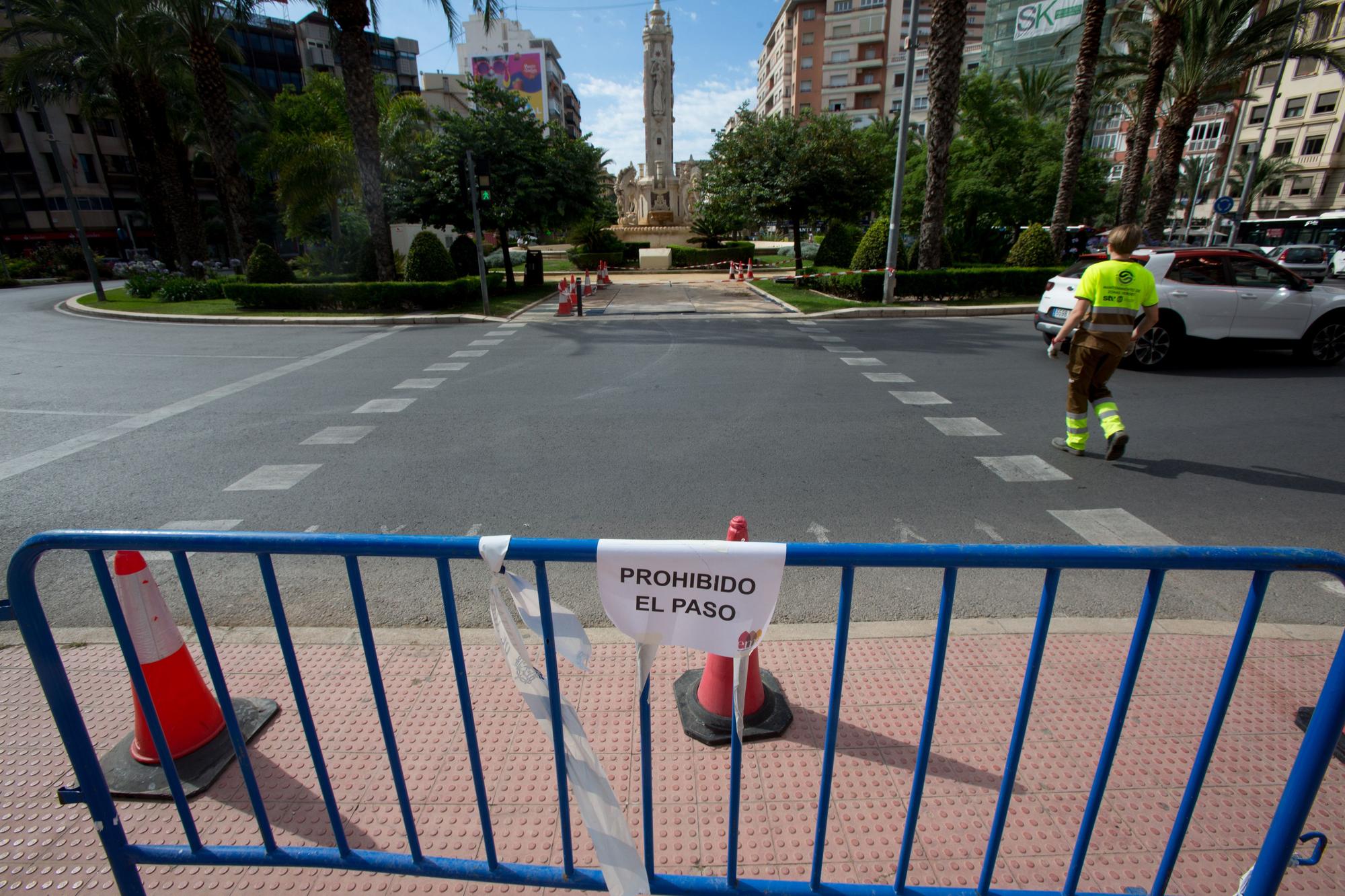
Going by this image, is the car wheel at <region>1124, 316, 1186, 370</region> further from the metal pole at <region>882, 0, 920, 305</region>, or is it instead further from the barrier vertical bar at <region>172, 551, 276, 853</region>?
the barrier vertical bar at <region>172, 551, 276, 853</region>

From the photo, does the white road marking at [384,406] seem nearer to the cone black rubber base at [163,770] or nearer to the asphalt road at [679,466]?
the asphalt road at [679,466]

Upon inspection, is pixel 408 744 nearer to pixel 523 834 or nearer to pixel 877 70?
pixel 523 834

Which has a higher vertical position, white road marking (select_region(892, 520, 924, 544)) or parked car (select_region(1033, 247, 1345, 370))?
parked car (select_region(1033, 247, 1345, 370))

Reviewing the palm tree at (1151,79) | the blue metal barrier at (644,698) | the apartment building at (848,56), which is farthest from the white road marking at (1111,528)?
the apartment building at (848,56)

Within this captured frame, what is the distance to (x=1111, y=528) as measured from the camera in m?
4.58

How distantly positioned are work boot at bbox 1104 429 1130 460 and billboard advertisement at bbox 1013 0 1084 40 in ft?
203

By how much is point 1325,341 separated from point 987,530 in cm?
880

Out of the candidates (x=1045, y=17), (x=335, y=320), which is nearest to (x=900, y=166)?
(x=335, y=320)

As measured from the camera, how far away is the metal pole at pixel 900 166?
14.4m

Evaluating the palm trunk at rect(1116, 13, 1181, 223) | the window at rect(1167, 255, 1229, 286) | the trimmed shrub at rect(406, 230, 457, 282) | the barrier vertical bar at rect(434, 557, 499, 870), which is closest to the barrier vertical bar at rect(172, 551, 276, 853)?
the barrier vertical bar at rect(434, 557, 499, 870)

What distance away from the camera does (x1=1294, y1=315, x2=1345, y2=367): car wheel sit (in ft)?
29.8

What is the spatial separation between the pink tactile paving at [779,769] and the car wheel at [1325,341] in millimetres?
8748

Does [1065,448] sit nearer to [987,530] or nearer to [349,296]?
[987,530]

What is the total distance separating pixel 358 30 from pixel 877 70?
2729 inches
